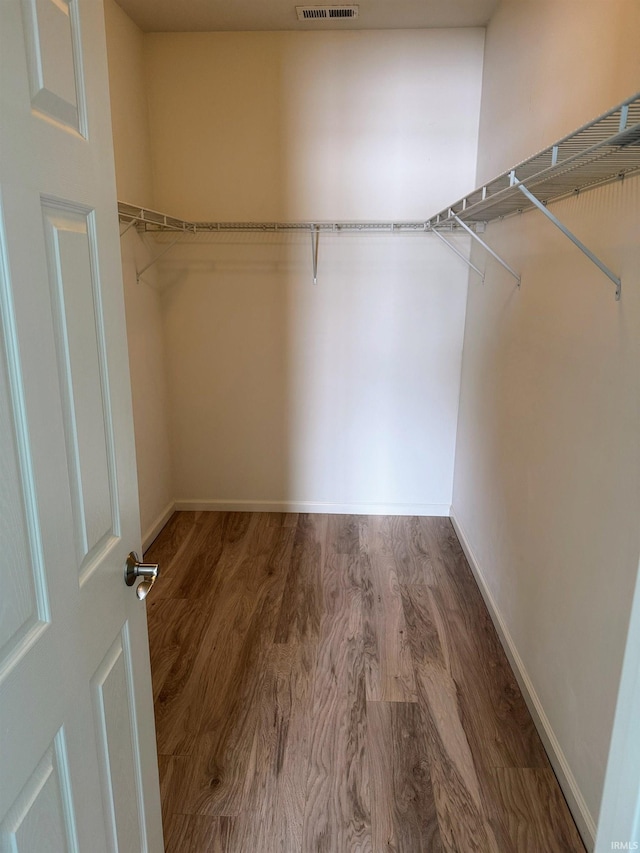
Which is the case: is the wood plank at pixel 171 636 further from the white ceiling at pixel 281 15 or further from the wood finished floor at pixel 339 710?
the white ceiling at pixel 281 15

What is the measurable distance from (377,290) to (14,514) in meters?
2.77

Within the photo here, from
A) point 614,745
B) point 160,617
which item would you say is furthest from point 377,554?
point 614,745

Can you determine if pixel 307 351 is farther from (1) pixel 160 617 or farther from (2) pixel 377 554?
(1) pixel 160 617

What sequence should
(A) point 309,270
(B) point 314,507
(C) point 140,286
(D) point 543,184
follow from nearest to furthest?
(D) point 543,184 → (C) point 140,286 → (A) point 309,270 → (B) point 314,507

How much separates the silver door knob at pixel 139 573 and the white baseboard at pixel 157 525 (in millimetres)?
2050

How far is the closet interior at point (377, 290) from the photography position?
6.01 feet

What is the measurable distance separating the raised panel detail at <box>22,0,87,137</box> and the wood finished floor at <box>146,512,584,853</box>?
1.73 m

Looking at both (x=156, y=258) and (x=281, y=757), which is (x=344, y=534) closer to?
(x=281, y=757)

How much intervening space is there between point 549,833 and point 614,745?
1.05 m

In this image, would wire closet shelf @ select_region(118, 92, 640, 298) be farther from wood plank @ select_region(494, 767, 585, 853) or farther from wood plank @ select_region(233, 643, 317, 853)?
wood plank @ select_region(233, 643, 317, 853)

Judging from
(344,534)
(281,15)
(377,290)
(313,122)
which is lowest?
(344,534)

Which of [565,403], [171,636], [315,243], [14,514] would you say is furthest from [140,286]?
[14,514]

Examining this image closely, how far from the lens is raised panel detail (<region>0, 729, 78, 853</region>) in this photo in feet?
2.29

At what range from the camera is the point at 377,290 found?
3.21 meters
